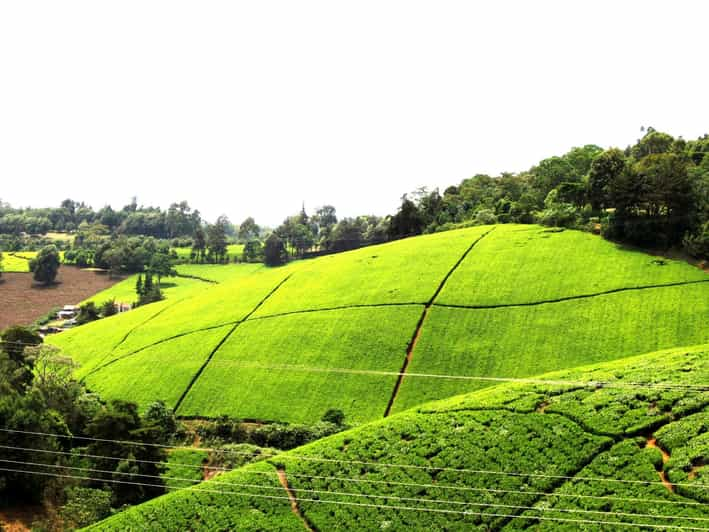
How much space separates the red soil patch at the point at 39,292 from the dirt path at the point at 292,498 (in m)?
79.0

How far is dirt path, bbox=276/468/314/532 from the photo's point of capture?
109ft

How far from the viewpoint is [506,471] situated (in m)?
32.9

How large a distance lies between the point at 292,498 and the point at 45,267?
109 metres

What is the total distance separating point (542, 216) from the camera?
80750 millimetres

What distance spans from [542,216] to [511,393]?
4485 centimetres

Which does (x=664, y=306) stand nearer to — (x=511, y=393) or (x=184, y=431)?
(x=511, y=393)

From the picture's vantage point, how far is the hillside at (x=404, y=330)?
50.9 m

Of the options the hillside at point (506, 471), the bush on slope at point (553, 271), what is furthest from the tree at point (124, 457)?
the bush on slope at point (553, 271)

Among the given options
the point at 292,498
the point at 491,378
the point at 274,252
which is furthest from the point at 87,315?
the point at 292,498

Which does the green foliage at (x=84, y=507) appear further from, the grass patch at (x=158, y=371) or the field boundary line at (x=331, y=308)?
the field boundary line at (x=331, y=308)

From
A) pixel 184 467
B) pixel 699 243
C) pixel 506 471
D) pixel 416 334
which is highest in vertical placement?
pixel 699 243

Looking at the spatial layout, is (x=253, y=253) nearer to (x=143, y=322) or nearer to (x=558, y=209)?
(x=143, y=322)

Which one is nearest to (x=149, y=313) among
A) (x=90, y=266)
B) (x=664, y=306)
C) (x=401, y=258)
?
(x=401, y=258)

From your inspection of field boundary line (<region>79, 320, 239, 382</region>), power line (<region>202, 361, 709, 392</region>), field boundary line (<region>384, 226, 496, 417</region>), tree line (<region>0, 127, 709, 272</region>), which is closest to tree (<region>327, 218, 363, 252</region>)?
tree line (<region>0, 127, 709, 272</region>)
